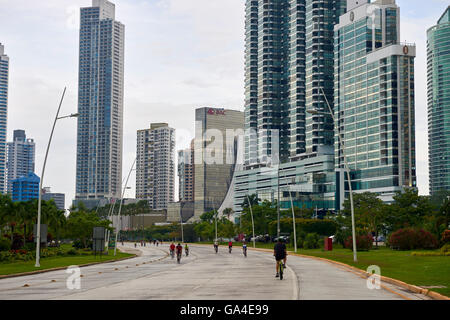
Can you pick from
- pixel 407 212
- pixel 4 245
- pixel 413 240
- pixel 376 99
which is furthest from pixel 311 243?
pixel 376 99

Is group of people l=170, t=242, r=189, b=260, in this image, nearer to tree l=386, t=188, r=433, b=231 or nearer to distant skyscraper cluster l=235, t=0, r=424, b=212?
tree l=386, t=188, r=433, b=231

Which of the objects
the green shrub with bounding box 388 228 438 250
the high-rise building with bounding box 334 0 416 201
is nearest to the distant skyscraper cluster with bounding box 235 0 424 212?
the high-rise building with bounding box 334 0 416 201

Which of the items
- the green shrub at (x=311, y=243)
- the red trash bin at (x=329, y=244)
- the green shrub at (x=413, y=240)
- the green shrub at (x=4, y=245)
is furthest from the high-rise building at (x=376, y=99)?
the green shrub at (x=4, y=245)

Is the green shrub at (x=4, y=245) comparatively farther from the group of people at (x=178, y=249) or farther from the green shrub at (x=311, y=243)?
the green shrub at (x=311, y=243)

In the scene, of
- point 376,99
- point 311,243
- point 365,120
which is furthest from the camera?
point 365,120

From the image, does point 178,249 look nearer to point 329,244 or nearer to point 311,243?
point 329,244

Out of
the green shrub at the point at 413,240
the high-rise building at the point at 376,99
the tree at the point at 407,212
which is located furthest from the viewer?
the high-rise building at the point at 376,99

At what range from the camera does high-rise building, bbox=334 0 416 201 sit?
519 feet

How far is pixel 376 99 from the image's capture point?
6412 inches

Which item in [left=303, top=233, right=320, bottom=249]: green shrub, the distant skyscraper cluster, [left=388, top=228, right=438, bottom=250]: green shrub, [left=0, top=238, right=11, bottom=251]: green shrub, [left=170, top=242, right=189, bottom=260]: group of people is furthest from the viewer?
the distant skyscraper cluster

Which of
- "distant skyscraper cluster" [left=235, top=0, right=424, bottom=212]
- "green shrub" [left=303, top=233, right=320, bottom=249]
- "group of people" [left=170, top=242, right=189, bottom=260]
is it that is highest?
"distant skyscraper cluster" [left=235, top=0, right=424, bottom=212]

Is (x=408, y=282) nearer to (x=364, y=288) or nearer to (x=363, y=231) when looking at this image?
(x=364, y=288)

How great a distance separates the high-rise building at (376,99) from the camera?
15825 centimetres

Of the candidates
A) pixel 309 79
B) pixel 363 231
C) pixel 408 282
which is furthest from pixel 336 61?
pixel 408 282
